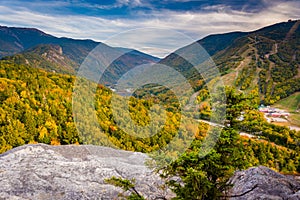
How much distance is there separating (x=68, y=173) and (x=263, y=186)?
1005 centimetres

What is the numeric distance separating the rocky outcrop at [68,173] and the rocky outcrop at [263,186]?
3788 mm

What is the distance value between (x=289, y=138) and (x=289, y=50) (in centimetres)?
12688

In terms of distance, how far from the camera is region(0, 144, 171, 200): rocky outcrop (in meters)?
13.1

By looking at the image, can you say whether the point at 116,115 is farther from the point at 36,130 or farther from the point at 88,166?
the point at 36,130

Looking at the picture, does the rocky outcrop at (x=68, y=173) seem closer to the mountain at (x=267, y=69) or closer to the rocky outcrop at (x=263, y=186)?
the rocky outcrop at (x=263, y=186)

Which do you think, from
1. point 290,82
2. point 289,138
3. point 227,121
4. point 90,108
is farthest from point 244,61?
point 227,121

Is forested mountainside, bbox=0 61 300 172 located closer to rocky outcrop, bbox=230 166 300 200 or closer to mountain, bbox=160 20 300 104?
rocky outcrop, bbox=230 166 300 200

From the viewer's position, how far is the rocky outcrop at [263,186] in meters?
11.3

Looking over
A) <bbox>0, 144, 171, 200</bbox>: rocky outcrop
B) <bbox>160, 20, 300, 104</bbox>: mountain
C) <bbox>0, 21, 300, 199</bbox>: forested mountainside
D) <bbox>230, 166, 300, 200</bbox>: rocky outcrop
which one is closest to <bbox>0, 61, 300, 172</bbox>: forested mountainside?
<bbox>0, 21, 300, 199</bbox>: forested mountainside

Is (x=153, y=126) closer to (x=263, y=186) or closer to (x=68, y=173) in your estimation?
(x=68, y=173)

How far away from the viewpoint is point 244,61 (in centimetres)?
15738

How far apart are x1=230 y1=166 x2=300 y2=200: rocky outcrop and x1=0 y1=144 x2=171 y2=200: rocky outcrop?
149 inches

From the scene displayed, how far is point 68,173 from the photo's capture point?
1490 cm

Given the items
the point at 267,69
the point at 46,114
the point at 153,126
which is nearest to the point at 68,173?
the point at 153,126
